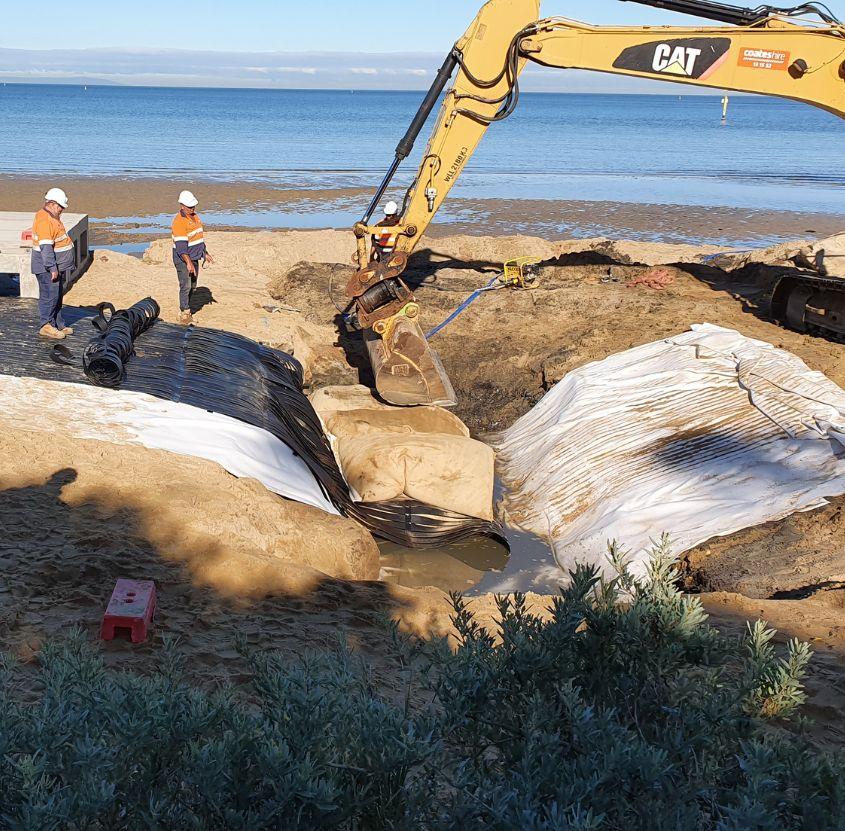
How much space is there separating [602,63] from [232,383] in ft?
23.4

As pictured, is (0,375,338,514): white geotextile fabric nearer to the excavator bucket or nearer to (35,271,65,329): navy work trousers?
(35,271,65,329): navy work trousers

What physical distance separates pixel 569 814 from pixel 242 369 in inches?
378

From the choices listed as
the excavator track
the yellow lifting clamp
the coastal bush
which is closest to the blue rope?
the yellow lifting clamp

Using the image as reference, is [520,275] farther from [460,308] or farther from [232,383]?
[232,383]

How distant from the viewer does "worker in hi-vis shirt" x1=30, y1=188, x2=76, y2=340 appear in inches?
440

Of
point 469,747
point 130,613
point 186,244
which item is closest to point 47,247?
point 186,244

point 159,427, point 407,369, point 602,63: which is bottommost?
point 407,369

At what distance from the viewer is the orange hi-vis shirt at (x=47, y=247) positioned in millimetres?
11180

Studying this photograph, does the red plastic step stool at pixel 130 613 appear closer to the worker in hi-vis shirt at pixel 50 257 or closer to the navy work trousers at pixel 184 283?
the worker in hi-vis shirt at pixel 50 257

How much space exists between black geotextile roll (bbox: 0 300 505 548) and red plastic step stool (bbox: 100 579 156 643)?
3.87m

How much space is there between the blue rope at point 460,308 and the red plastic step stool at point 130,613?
10223 millimetres

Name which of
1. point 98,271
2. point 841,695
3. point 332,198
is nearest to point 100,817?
point 841,695

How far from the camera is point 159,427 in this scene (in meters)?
9.37

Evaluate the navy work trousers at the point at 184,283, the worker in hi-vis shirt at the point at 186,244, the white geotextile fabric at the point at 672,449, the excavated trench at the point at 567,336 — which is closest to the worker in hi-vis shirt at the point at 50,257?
the worker in hi-vis shirt at the point at 186,244
